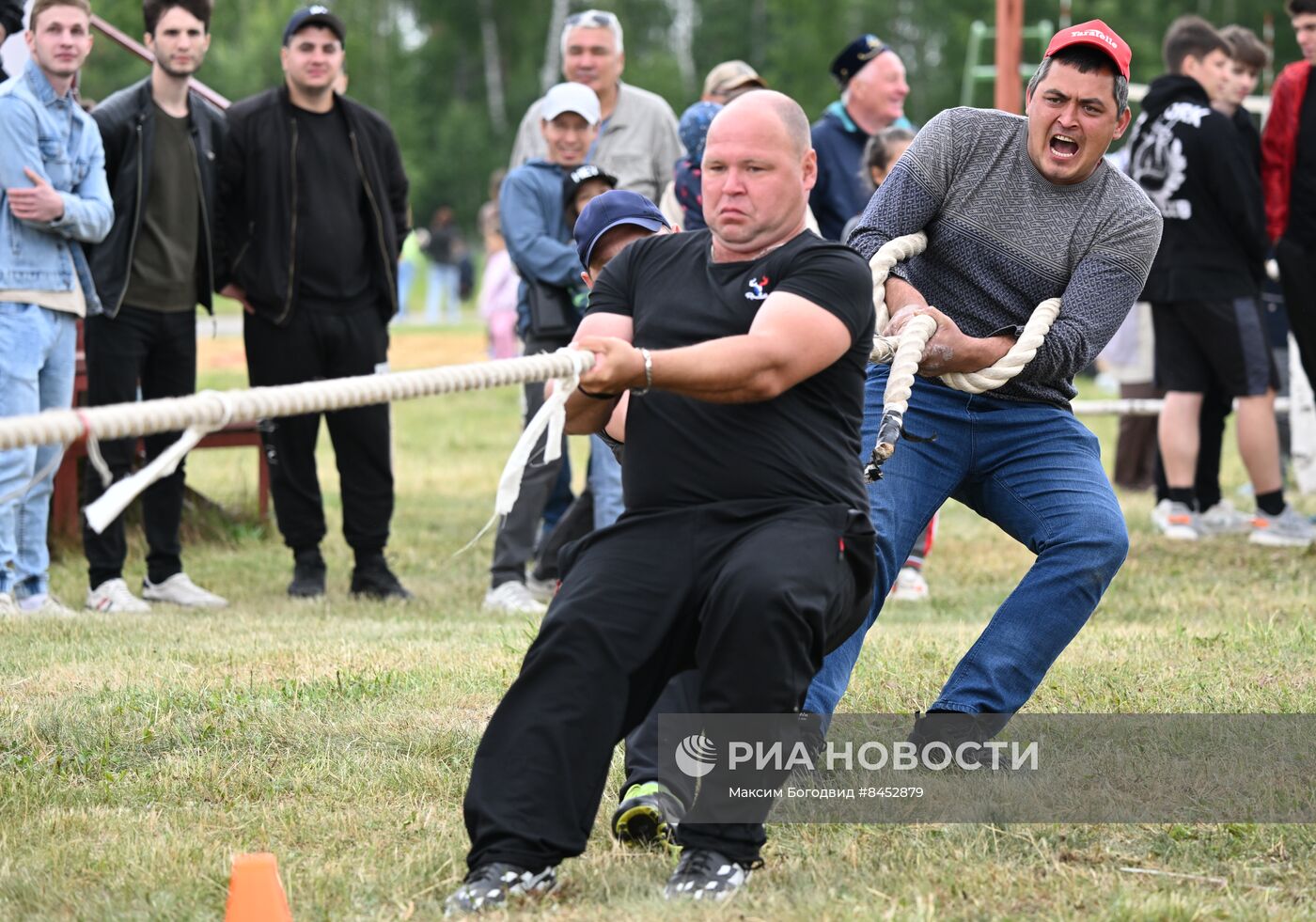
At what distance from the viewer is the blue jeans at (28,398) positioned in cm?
706

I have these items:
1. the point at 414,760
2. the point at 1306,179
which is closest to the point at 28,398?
the point at 414,760

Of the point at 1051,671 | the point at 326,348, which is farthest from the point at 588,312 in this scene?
the point at 326,348

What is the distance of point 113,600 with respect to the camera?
24.7 ft

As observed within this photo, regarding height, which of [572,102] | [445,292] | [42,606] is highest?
[572,102]

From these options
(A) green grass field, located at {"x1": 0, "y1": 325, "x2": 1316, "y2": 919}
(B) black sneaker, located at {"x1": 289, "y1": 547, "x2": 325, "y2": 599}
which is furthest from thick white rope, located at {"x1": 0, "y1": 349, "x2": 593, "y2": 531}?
(B) black sneaker, located at {"x1": 289, "y1": 547, "x2": 325, "y2": 599}

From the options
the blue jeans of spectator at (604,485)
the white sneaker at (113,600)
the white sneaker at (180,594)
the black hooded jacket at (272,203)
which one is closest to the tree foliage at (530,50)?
the black hooded jacket at (272,203)

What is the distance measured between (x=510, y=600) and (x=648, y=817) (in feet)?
12.6

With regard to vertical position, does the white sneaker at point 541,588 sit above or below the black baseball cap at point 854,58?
below

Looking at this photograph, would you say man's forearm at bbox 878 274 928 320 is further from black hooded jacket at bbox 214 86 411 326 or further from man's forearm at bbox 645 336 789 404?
black hooded jacket at bbox 214 86 411 326

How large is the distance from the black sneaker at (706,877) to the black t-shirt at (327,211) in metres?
4.73

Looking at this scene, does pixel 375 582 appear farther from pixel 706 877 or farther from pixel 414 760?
pixel 706 877

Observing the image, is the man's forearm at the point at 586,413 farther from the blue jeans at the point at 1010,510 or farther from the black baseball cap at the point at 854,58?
the black baseball cap at the point at 854,58

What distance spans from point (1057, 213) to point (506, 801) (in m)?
2.35

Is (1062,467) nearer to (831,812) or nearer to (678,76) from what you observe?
(831,812)
